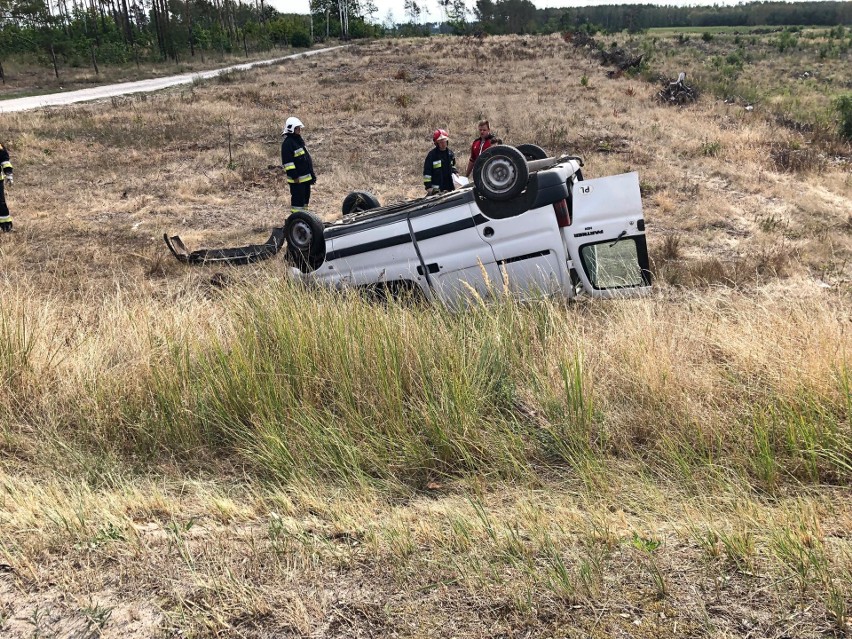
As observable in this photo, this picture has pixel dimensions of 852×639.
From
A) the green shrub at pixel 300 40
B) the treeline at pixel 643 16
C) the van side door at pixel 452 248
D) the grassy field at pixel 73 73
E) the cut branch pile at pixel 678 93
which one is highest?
the treeline at pixel 643 16

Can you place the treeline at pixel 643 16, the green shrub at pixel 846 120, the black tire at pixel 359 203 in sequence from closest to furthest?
the black tire at pixel 359 203, the green shrub at pixel 846 120, the treeline at pixel 643 16

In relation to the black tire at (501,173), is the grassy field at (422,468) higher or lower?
lower

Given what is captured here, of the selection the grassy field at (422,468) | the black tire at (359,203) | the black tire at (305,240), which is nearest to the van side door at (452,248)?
the grassy field at (422,468)

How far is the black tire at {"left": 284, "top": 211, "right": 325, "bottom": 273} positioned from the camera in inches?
264

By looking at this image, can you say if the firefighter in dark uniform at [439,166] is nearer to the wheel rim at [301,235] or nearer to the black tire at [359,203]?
the black tire at [359,203]

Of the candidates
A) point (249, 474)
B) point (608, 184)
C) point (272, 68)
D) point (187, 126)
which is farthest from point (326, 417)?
point (272, 68)

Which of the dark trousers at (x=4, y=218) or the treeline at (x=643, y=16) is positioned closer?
the dark trousers at (x=4, y=218)

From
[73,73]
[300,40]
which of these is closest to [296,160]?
[73,73]

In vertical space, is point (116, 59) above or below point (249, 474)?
above

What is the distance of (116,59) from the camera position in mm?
43781

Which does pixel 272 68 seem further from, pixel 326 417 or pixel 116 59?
pixel 326 417

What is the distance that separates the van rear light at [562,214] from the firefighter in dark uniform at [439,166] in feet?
13.5

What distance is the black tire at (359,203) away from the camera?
879 centimetres

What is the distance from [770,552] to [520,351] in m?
2.25
